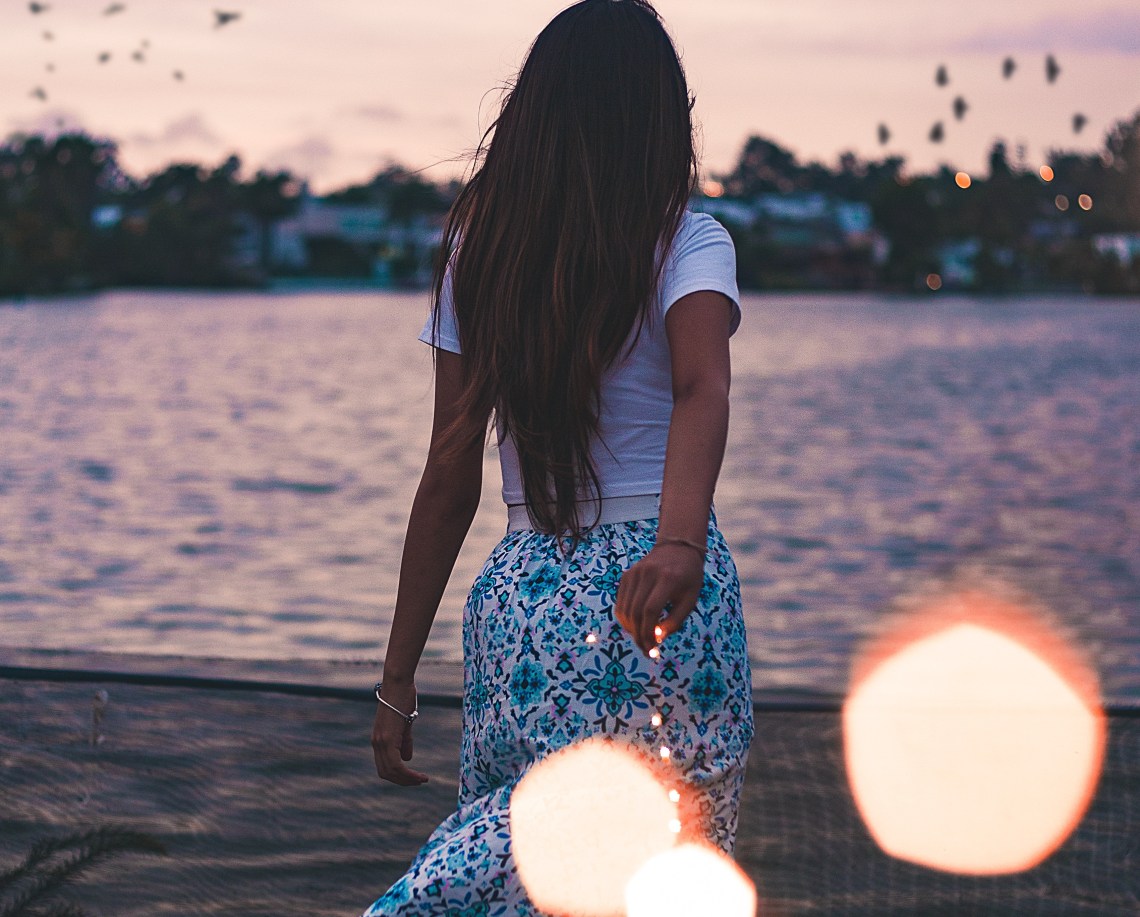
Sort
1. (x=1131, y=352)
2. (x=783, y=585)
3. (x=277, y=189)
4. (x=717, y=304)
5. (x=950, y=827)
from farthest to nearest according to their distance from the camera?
(x=277, y=189) < (x=1131, y=352) < (x=783, y=585) < (x=950, y=827) < (x=717, y=304)

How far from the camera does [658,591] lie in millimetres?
1967

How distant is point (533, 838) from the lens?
2143 mm

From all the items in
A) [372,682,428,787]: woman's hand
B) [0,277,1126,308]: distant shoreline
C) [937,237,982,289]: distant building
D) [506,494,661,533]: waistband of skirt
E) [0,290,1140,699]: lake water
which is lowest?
[0,290,1140,699]: lake water

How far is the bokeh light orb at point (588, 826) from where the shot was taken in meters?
2.12

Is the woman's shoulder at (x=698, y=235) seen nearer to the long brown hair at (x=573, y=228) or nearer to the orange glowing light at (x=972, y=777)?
the long brown hair at (x=573, y=228)

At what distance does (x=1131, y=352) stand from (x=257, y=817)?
69013mm

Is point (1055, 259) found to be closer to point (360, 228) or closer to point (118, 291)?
point (360, 228)

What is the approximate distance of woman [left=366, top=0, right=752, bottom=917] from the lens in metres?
2.11

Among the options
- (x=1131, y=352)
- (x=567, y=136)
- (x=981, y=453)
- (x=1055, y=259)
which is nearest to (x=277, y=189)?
(x=1055, y=259)

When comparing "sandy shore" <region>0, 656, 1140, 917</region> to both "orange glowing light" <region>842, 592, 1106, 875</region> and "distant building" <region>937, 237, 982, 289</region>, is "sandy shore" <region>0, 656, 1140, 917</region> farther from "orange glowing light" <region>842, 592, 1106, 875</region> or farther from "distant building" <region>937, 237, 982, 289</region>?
"distant building" <region>937, 237, 982, 289</region>

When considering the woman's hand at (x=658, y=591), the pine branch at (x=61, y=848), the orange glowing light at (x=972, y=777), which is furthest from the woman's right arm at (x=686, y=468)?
the orange glowing light at (x=972, y=777)

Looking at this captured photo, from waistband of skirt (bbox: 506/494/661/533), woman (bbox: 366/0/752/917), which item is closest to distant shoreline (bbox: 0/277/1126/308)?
woman (bbox: 366/0/752/917)

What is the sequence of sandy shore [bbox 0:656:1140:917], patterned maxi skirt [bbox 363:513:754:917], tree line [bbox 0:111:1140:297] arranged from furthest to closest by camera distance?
1. tree line [bbox 0:111:1140:297]
2. sandy shore [bbox 0:656:1140:917]
3. patterned maxi skirt [bbox 363:513:754:917]

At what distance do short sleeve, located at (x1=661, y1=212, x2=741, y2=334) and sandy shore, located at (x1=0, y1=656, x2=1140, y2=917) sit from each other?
2.41m
